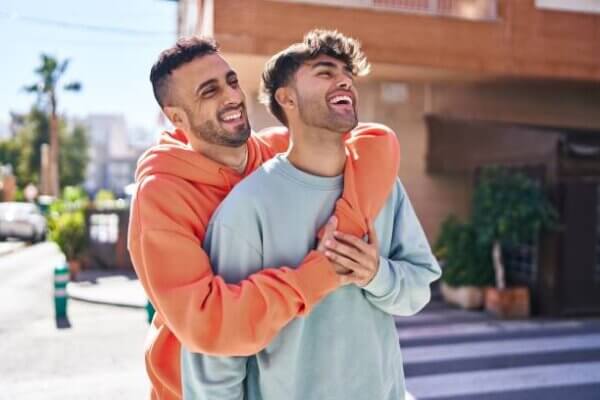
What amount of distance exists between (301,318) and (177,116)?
2.34 ft

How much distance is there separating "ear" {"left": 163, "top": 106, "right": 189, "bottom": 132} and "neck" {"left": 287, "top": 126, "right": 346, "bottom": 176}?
344mm

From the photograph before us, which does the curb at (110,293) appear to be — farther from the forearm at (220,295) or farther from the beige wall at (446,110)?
the forearm at (220,295)

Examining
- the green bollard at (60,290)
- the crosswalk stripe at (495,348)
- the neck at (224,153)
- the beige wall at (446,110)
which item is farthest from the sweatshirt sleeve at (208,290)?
the beige wall at (446,110)

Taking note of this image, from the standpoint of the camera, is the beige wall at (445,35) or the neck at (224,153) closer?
the neck at (224,153)

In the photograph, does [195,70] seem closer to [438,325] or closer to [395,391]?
[395,391]

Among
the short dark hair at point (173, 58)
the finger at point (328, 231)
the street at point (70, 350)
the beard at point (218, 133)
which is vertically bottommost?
the street at point (70, 350)

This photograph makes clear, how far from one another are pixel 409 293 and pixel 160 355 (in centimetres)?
77

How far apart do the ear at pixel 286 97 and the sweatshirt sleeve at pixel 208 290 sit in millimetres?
425

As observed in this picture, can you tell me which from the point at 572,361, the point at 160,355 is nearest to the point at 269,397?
the point at 160,355

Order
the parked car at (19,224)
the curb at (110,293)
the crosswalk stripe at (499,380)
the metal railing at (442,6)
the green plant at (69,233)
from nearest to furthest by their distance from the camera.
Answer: the crosswalk stripe at (499,380), the metal railing at (442,6), the curb at (110,293), the green plant at (69,233), the parked car at (19,224)

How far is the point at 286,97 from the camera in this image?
179cm

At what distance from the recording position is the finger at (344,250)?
1609mm

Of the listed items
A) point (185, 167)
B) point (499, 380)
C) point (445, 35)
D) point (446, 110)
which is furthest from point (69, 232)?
point (185, 167)

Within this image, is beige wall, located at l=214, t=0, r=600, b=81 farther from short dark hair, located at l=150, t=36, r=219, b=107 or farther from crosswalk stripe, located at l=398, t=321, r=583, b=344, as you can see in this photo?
short dark hair, located at l=150, t=36, r=219, b=107
